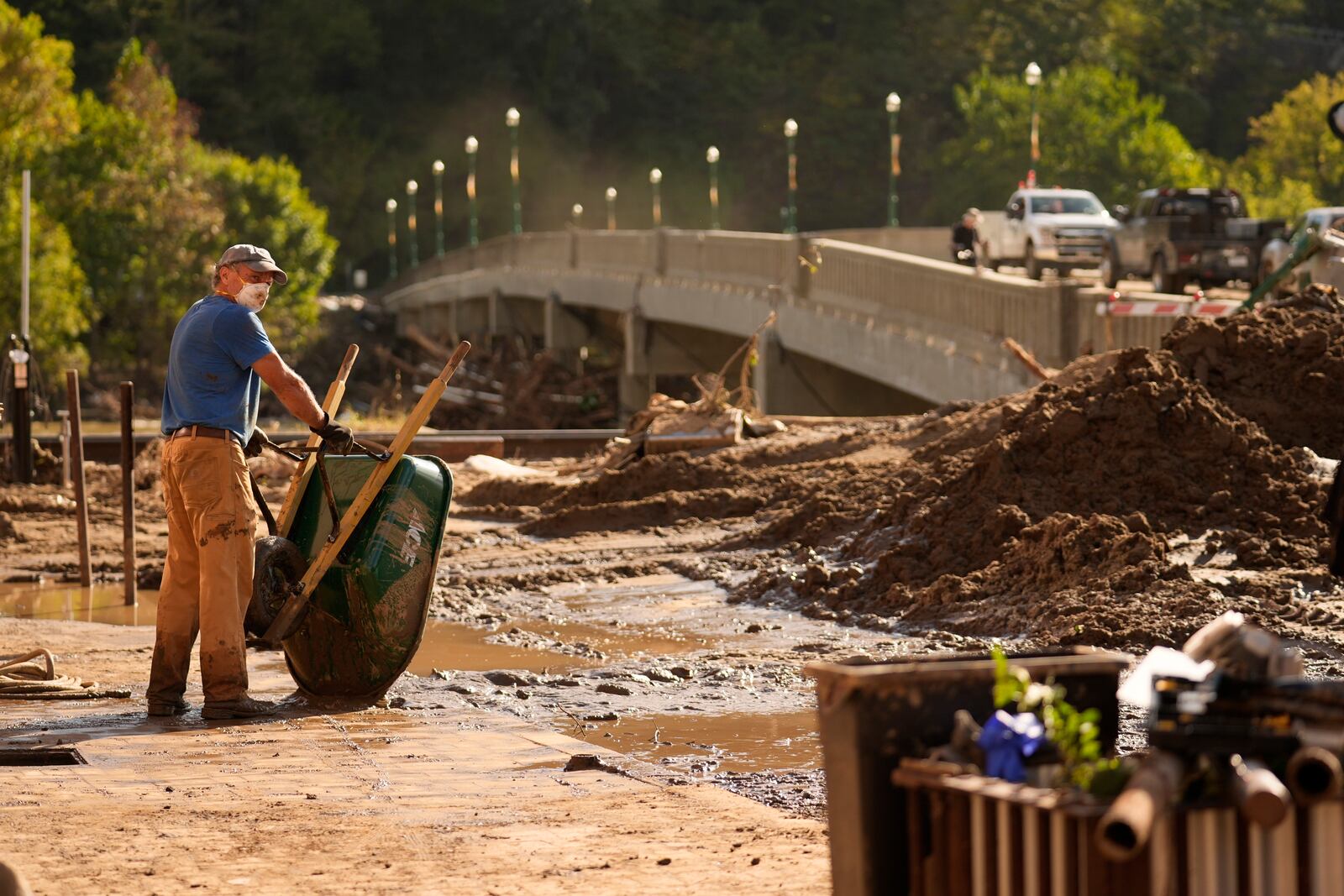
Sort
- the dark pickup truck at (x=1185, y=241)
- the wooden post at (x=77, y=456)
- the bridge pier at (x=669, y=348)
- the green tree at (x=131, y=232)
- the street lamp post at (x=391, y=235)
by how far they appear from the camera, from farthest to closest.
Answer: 1. the street lamp post at (x=391, y=235)
2. the green tree at (x=131, y=232)
3. the bridge pier at (x=669, y=348)
4. the dark pickup truck at (x=1185, y=241)
5. the wooden post at (x=77, y=456)

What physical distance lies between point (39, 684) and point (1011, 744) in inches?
241

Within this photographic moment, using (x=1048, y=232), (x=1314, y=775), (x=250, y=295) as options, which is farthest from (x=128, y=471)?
(x=1048, y=232)

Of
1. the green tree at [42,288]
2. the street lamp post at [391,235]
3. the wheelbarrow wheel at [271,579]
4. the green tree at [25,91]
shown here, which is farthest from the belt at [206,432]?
the street lamp post at [391,235]

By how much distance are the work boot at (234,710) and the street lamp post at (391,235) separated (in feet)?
303

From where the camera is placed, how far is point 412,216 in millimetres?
103938

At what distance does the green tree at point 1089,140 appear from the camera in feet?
274

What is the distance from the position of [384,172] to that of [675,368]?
65120mm

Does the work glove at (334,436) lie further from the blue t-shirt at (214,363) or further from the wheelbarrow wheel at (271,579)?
the wheelbarrow wheel at (271,579)

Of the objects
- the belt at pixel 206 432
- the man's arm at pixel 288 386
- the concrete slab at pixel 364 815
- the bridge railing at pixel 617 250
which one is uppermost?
the bridge railing at pixel 617 250

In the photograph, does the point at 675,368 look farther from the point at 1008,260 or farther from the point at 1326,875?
the point at 1326,875

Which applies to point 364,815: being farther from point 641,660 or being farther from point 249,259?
point 641,660

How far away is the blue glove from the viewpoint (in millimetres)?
4164

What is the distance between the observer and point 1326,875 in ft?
12.7

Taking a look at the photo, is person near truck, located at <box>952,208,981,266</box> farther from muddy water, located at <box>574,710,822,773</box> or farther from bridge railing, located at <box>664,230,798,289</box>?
muddy water, located at <box>574,710,822,773</box>
